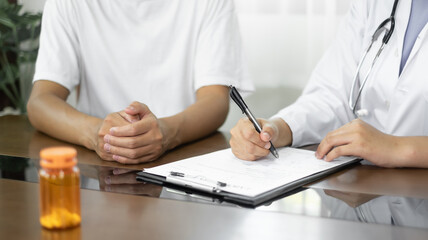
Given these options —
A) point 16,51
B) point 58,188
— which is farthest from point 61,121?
point 16,51

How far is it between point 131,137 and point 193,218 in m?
0.52

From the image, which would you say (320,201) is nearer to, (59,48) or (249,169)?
(249,169)

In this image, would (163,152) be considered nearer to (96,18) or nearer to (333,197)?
(333,197)

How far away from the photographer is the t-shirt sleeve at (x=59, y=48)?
186cm

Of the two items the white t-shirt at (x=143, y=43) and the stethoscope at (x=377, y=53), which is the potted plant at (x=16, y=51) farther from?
the stethoscope at (x=377, y=53)

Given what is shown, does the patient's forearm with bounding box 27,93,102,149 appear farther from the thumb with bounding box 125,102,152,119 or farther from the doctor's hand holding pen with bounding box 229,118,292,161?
the doctor's hand holding pen with bounding box 229,118,292,161

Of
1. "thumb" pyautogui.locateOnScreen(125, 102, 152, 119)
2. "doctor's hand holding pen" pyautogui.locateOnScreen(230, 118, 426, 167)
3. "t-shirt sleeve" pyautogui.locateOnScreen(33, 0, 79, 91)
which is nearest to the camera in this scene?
"doctor's hand holding pen" pyautogui.locateOnScreen(230, 118, 426, 167)

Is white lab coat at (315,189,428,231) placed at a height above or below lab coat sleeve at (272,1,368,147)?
below

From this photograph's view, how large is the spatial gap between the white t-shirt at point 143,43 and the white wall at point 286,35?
1.09 metres

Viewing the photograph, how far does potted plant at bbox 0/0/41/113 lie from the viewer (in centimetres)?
326

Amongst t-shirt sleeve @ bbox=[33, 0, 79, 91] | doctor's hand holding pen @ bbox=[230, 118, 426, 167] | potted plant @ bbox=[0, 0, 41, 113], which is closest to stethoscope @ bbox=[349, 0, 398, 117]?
doctor's hand holding pen @ bbox=[230, 118, 426, 167]

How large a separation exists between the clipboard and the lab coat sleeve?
0.99 ft

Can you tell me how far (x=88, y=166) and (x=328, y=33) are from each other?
195 centimetres

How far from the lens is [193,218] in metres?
0.93
